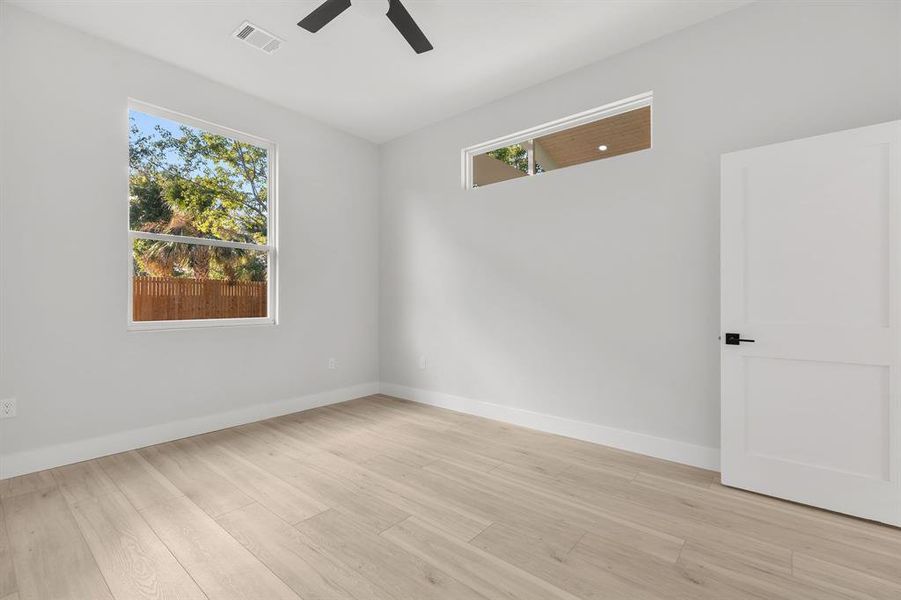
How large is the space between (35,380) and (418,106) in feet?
12.3

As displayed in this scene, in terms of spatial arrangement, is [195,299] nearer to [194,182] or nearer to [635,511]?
[194,182]

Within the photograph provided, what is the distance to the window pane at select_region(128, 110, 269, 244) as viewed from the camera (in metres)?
3.17

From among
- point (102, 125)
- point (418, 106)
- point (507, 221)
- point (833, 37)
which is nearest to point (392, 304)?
point (507, 221)

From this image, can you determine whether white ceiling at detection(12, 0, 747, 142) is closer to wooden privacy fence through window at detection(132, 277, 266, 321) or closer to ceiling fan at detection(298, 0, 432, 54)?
ceiling fan at detection(298, 0, 432, 54)

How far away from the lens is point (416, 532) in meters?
1.98

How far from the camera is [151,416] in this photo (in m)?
3.15

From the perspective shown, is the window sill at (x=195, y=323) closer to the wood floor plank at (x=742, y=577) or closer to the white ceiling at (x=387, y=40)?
the white ceiling at (x=387, y=40)

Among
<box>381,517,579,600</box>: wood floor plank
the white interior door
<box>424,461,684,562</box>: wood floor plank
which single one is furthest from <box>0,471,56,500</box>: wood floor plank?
the white interior door

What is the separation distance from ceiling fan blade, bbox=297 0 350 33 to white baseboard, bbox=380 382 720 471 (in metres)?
3.30

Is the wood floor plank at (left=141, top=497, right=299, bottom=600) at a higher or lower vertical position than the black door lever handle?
lower

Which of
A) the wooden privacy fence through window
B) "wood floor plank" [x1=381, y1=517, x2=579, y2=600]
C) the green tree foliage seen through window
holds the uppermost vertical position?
the green tree foliage seen through window

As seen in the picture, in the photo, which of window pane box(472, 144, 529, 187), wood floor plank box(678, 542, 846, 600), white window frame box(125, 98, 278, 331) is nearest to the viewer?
wood floor plank box(678, 542, 846, 600)

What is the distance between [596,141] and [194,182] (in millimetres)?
3461

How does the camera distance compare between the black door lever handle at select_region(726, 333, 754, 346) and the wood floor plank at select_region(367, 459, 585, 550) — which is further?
the black door lever handle at select_region(726, 333, 754, 346)
